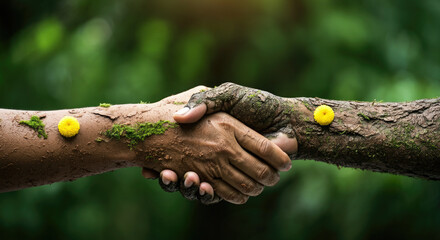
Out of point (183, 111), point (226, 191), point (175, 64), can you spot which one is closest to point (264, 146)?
point (226, 191)

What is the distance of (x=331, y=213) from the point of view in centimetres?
328

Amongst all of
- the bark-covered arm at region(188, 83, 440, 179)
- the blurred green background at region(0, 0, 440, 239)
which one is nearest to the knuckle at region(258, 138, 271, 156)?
the bark-covered arm at region(188, 83, 440, 179)

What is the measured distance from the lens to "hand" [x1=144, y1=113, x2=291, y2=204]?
179 cm

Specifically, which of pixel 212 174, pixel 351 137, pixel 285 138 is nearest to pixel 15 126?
pixel 212 174

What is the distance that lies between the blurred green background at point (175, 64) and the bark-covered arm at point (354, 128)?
1535mm

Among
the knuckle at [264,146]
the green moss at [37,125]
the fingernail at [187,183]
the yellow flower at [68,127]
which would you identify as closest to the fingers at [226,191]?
the fingernail at [187,183]

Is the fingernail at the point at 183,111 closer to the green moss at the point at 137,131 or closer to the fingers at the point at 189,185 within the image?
the green moss at the point at 137,131

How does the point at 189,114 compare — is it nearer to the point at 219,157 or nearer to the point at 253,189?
the point at 219,157

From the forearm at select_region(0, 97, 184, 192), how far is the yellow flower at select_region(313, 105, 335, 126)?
63cm

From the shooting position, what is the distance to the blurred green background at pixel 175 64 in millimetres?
3539

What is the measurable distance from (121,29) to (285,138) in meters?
2.47

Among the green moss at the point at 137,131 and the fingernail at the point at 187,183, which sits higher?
the green moss at the point at 137,131

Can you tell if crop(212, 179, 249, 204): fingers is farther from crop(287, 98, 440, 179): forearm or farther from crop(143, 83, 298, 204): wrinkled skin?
crop(287, 98, 440, 179): forearm

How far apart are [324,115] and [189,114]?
1.94 ft
